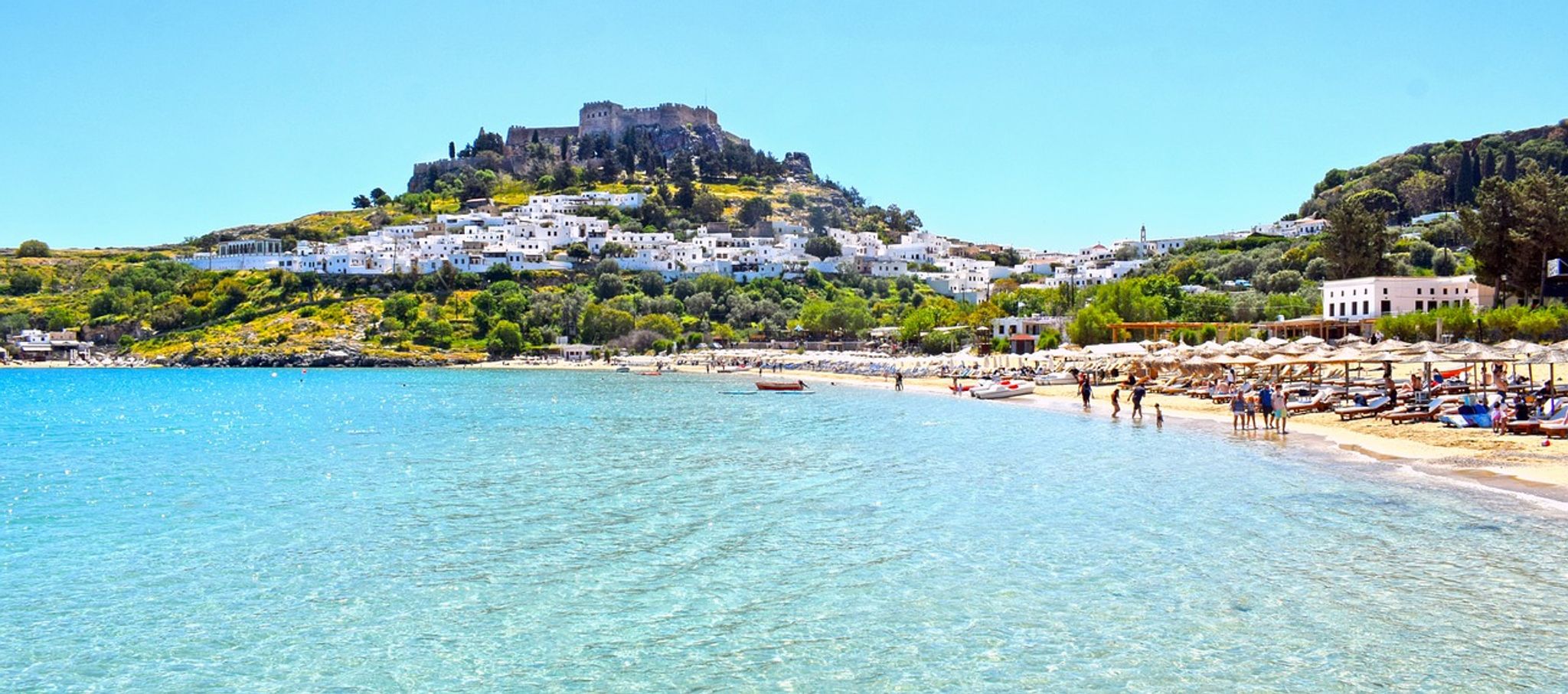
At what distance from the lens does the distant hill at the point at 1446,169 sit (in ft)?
409

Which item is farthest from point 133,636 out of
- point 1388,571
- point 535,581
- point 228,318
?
point 228,318

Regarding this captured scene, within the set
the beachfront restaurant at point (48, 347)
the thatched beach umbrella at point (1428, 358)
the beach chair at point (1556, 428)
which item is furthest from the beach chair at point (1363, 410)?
the beachfront restaurant at point (48, 347)

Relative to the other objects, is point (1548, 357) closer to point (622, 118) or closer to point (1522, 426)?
point (1522, 426)

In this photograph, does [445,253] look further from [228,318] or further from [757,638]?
[757,638]

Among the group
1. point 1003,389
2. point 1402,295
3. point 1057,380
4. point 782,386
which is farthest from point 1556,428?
point 1402,295

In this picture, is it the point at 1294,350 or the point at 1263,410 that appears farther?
the point at 1294,350

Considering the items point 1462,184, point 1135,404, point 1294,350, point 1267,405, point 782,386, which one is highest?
point 1462,184

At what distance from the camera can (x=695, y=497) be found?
18.9 metres

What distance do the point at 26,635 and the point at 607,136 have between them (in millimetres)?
176439

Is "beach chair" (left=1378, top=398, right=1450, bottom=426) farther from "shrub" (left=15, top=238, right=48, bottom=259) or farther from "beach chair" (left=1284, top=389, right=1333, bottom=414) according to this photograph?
"shrub" (left=15, top=238, right=48, bottom=259)

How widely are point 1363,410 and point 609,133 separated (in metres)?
167

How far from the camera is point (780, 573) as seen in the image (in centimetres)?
1286

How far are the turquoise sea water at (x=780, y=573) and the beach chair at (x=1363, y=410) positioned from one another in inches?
214

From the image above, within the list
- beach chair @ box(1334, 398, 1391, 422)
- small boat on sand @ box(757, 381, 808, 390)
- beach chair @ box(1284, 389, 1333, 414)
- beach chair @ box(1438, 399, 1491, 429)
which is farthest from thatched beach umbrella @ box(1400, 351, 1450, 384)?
small boat on sand @ box(757, 381, 808, 390)
